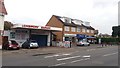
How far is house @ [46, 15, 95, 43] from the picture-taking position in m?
59.9

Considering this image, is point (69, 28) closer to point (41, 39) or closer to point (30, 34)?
point (41, 39)

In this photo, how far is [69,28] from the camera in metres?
61.3

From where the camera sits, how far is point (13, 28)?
36.9 meters

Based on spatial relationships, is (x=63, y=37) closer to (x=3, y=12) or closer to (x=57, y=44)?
(x=57, y=44)

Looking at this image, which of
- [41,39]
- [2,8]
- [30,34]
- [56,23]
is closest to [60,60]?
[2,8]

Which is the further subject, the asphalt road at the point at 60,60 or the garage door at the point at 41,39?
the garage door at the point at 41,39

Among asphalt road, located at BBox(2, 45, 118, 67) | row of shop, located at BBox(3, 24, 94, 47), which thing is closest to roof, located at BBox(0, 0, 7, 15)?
row of shop, located at BBox(3, 24, 94, 47)

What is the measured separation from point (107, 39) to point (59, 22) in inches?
770

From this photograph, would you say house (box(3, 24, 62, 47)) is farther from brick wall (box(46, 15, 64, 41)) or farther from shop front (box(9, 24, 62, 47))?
brick wall (box(46, 15, 64, 41))

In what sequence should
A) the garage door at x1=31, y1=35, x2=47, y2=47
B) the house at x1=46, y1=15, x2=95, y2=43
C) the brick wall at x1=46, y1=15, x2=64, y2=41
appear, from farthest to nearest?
the house at x1=46, y1=15, x2=95, y2=43 < the brick wall at x1=46, y1=15, x2=64, y2=41 < the garage door at x1=31, y1=35, x2=47, y2=47

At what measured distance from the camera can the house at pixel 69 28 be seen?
197 ft

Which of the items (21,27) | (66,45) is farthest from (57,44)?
(21,27)

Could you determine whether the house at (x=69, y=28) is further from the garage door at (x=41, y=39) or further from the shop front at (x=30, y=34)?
the garage door at (x=41, y=39)

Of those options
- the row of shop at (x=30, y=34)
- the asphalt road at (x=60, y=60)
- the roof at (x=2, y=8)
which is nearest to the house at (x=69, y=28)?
the row of shop at (x=30, y=34)
